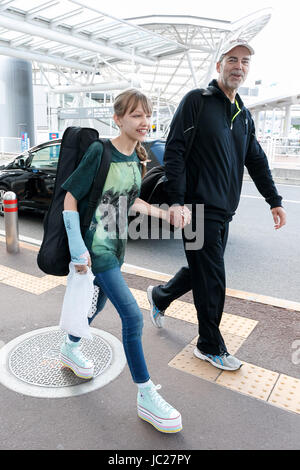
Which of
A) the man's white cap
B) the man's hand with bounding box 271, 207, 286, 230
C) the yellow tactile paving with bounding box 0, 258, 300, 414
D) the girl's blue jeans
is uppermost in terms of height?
the man's white cap

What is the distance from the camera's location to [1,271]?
480 cm

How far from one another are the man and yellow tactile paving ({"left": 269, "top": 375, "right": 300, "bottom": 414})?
0.30 meters

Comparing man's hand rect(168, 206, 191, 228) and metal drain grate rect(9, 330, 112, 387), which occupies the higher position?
man's hand rect(168, 206, 191, 228)

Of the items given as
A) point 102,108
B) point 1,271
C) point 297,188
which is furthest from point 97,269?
point 102,108

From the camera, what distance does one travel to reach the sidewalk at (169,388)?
2182 millimetres

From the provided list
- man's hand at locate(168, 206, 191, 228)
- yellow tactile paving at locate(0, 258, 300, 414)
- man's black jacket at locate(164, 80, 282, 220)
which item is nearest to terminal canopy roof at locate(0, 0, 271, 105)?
man's black jacket at locate(164, 80, 282, 220)

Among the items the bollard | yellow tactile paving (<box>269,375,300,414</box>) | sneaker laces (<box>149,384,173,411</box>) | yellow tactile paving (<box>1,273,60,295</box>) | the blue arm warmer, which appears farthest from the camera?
the bollard

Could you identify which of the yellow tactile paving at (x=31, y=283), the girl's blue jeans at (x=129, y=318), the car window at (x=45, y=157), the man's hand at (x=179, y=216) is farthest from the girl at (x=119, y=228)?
the car window at (x=45, y=157)

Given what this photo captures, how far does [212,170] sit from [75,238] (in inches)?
42.6

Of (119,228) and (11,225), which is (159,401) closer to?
(119,228)

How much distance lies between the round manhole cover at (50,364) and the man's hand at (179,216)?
1125 mm

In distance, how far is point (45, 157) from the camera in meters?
7.38

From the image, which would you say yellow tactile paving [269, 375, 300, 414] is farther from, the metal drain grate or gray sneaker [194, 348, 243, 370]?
the metal drain grate

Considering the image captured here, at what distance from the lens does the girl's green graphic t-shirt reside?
2.13m
